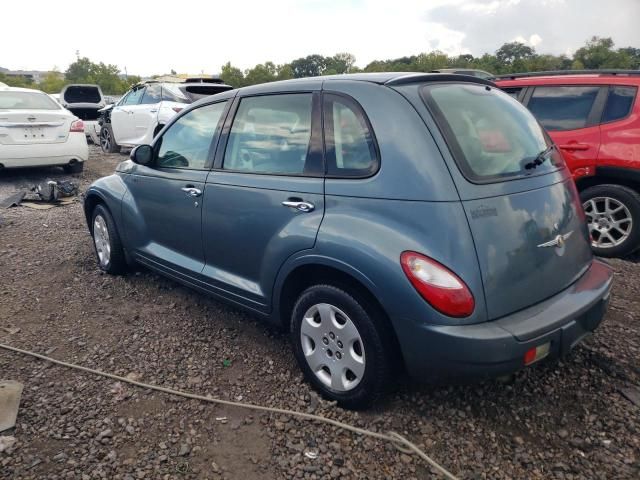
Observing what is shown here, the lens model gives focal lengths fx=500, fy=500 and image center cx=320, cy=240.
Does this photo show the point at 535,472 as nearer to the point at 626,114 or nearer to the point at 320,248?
the point at 320,248

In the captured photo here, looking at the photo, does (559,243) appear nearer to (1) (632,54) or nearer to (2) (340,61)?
(1) (632,54)

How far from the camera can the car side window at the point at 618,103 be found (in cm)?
482

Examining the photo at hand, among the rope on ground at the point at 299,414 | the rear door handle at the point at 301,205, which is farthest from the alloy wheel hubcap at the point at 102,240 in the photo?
the rear door handle at the point at 301,205

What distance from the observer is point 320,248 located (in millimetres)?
2469

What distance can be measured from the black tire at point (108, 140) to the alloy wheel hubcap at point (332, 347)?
10.8 m

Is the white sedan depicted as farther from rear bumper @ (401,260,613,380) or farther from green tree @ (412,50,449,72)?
green tree @ (412,50,449,72)

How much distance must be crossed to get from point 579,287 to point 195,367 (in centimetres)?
223

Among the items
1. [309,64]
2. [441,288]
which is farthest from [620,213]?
[309,64]

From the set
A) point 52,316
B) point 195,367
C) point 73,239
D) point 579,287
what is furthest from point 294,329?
point 73,239

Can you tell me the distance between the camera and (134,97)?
11.1 m

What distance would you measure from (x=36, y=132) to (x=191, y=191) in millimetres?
6024

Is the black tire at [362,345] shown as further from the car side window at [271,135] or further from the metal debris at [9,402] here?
the metal debris at [9,402]

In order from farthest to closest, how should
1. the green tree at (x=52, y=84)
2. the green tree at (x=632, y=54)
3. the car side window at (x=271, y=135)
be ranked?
1. the green tree at (x=52, y=84)
2. the green tree at (x=632, y=54)
3. the car side window at (x=271, y=135)

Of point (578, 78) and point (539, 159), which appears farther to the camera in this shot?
point (578, 78)
